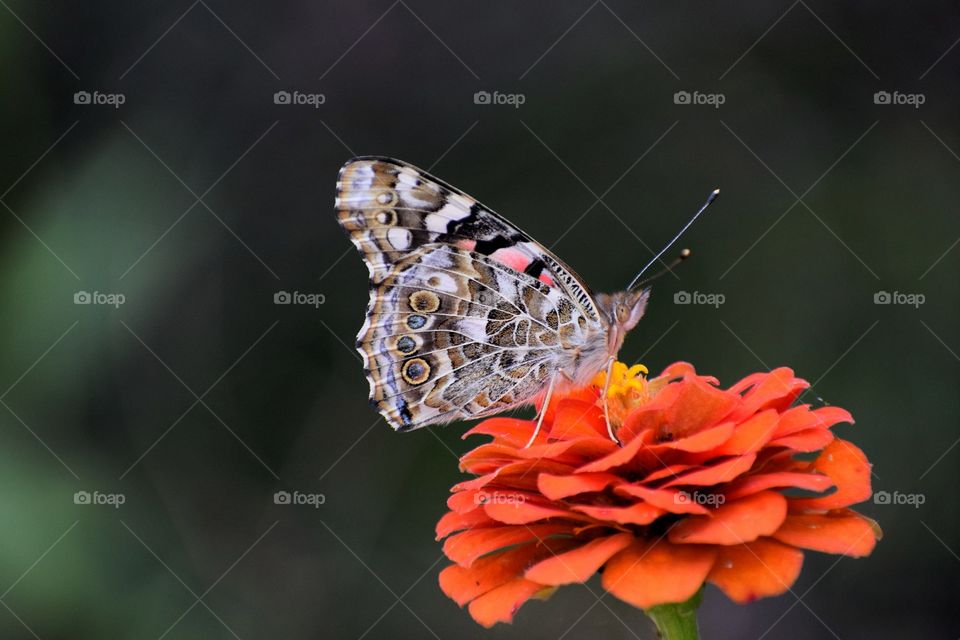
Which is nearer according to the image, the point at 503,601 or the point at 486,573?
the point at 503,601

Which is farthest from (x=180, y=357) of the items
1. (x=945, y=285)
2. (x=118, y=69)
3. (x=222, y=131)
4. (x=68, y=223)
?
(x=945, y=285)

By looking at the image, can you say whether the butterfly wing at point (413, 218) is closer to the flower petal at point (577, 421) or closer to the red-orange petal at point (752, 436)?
the flower petal at point (577, 421)

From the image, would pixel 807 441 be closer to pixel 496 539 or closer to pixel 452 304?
pixel 496 539
